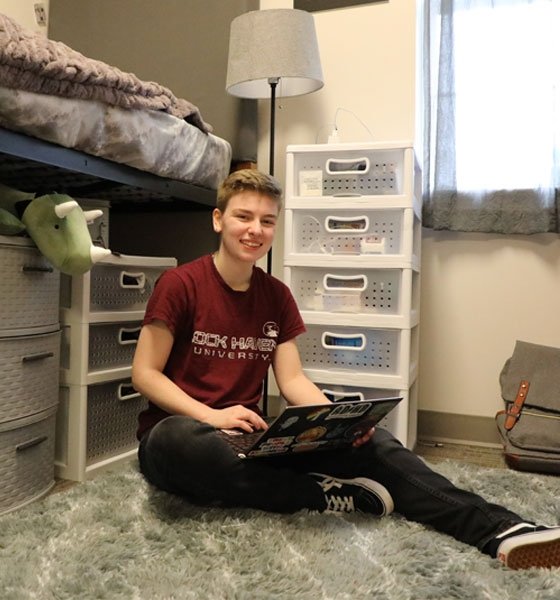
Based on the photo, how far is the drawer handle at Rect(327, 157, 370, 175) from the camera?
1674 millimetres

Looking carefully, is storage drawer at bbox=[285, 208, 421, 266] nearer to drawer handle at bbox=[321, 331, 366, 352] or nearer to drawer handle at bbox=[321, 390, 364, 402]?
drawer handle at bbox=[321, 331, 366, 352]

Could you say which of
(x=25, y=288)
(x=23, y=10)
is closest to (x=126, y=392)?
(x=25, y=288)

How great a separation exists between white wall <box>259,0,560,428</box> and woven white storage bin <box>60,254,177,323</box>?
0.79 m

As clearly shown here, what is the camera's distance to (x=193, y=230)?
212 cm

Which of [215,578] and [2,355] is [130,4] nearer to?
[2,355]

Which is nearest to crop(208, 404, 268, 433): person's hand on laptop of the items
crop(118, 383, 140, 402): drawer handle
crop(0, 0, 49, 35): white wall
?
crop(118, 383, 140, 402): drawer handle

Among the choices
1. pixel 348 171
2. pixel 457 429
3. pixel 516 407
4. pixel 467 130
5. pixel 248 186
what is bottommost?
pixel 457 429

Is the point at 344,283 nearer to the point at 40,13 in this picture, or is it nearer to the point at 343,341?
the point at 343,341

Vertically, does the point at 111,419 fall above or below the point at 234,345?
below

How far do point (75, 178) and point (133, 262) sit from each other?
254mm

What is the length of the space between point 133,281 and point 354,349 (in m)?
0.62

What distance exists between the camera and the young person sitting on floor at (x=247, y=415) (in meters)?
1.03

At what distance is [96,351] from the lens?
1522 mm

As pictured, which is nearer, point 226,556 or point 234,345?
point 226,556
